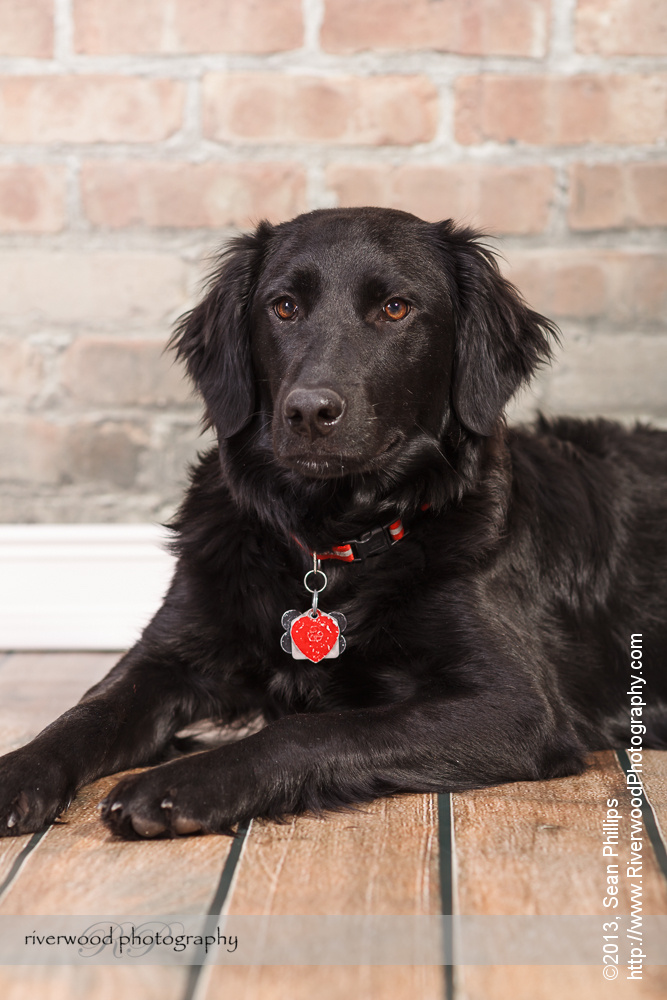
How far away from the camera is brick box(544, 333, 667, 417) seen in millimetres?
2961

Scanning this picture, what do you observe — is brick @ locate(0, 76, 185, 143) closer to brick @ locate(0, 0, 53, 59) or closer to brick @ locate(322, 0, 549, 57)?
brick @ locate(0, 0, 53, 59)

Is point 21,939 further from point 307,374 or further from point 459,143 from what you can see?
point 459,143

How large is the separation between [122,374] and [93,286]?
0.28m

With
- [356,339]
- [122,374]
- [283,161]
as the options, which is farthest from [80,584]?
[356,339]

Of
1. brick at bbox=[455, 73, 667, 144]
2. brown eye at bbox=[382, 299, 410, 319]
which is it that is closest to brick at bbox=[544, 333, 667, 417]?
brick at bbox=[455, 73, 667, 144]

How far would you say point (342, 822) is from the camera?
1.63 metres

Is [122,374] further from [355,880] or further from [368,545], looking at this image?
[355,880]

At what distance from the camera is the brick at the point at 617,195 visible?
9.48 feet

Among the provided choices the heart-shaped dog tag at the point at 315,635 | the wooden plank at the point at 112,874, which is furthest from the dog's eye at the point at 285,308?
the wooden plank at the point at 112,874

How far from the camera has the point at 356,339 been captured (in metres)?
1.91

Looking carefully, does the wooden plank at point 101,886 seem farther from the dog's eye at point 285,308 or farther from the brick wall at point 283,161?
the brick wall at point 283,161

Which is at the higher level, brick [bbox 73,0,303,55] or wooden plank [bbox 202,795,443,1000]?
brick [bbox 73,0,303,55]

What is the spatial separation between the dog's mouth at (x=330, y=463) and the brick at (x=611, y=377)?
1.28 metres

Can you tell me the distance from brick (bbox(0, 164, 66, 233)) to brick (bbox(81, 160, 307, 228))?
0.28ft
